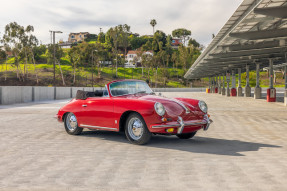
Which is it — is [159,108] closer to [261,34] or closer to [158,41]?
[261,34]

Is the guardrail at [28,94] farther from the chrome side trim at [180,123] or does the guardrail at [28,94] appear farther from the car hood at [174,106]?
the chrome side trim at [180,123]

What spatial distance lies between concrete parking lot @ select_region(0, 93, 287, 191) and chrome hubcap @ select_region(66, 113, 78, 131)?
307mm

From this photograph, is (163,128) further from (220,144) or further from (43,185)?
(43,185)

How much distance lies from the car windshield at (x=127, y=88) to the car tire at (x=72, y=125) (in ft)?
4.63

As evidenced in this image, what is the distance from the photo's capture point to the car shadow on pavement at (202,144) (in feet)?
21.8

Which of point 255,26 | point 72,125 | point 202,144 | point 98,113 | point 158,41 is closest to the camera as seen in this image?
point 202,144

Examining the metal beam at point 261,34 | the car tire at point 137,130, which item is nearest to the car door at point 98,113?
the car tire at point 137,130

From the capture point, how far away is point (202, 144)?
742 cm

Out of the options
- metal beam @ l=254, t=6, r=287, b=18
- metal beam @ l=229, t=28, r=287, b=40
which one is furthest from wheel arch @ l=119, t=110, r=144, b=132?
metal beam @ l=229, t=28, r=287, b=40

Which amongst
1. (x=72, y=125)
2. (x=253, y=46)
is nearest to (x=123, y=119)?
(x=72, y=125)

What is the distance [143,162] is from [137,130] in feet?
5.41

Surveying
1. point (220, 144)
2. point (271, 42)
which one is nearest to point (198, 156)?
point (220, 144)

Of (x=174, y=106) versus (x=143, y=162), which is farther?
(x=174, y=106)

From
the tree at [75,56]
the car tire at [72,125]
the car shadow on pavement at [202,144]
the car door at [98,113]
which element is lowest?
the car shadow on pavement at [202,144]
